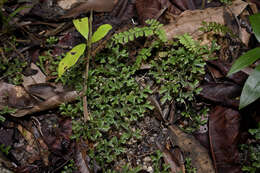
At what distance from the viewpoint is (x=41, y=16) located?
13.9 ft

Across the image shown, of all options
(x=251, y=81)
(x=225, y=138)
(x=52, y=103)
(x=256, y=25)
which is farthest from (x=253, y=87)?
(x=52, y=103)

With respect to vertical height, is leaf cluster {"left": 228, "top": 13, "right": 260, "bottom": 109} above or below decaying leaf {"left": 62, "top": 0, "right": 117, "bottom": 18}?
below

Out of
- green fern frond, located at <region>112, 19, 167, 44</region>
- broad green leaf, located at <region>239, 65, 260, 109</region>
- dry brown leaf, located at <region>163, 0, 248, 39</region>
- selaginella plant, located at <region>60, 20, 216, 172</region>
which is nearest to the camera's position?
broad green leaf, located at <region>239, 65, 260, 109</region>

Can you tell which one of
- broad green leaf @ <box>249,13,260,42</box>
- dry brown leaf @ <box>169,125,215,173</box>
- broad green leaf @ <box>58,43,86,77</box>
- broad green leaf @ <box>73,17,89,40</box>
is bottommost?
dry brown leaf @ <box>169,125,215,173</box>

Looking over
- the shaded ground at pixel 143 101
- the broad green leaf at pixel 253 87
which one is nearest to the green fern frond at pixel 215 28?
the shaded ground at pixel 143 101

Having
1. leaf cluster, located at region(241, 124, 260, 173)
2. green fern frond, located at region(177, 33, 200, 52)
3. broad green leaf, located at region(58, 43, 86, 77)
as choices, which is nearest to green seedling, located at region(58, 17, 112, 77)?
broad green leaf, located at region(58, 43, 86, 77)

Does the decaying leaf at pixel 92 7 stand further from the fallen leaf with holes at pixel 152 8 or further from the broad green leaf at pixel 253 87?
the broad green leaf at pixel 253 87

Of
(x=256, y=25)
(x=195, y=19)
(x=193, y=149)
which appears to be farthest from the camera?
(x=195, y=19)

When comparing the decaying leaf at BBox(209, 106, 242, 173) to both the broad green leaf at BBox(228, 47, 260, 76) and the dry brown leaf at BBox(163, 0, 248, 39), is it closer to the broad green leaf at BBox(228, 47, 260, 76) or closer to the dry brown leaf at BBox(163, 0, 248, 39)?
the broad green leaf at BBox(228, 47, 260, 76)

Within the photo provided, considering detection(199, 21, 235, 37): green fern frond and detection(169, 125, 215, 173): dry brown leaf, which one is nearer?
detection(169, 125, 215, 173): dry brown leaf

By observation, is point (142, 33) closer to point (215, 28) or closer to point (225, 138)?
A: point (215, 28)

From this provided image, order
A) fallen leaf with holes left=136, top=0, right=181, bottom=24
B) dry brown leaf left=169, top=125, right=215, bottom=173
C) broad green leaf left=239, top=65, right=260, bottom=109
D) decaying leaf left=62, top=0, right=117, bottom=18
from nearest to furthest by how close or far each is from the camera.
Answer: broad green leaf left=239, top=65, right=260, bottom=109, dry brown leaf left=169, top=125, right=215, bottom=173, fallen leaf with holes left=136, top=0, right=181, bottom=24, decaying leaf left=62, top=0, right=117, bottom=18

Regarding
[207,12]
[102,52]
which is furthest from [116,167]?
[207,12]

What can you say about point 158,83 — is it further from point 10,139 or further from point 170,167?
point 10,139
